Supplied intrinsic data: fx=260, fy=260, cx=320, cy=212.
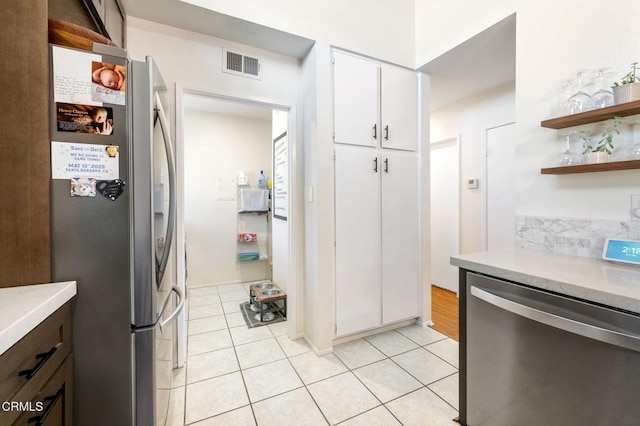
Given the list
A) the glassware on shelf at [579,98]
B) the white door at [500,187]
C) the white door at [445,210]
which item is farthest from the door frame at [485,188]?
the glassware on shelf at [579,98]

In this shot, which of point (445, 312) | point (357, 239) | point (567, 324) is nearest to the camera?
point (567, 324)

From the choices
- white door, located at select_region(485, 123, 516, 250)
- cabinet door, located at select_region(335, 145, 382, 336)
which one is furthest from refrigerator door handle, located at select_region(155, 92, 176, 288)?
white door, located at select_region(485, 123, 516, 250)

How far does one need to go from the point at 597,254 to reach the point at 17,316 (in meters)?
2.31

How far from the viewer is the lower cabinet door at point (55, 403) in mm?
696

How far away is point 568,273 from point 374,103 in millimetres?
1795

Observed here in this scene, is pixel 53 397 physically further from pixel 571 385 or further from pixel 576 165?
pixel 576 165

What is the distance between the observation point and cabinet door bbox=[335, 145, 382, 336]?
7.11 feet

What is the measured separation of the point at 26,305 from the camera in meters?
0.74

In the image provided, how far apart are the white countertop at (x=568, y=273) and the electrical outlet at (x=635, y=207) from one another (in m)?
0.25

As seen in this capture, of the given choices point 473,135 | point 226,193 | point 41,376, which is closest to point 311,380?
point 41,376

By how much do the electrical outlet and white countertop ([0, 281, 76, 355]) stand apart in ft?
7.66

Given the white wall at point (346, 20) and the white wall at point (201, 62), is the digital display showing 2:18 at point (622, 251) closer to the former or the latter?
the white wall at point (346, 20)

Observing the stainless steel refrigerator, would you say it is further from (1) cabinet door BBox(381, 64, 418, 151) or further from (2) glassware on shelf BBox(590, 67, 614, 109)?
(2) glassware on shelf BBox(590, 67, 614, 109)

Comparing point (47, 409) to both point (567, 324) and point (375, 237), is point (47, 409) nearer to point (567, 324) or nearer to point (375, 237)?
point (567, 324)
